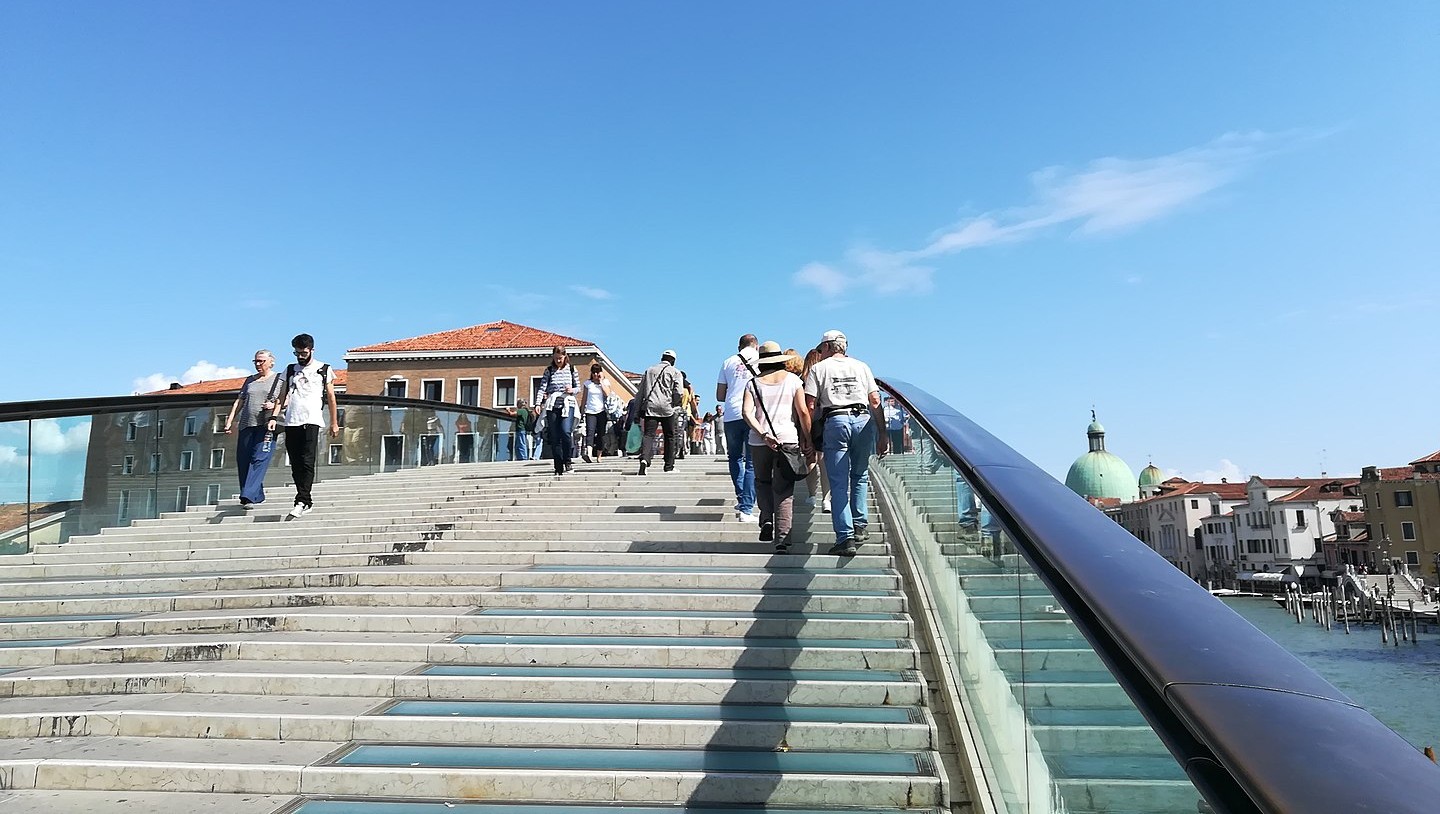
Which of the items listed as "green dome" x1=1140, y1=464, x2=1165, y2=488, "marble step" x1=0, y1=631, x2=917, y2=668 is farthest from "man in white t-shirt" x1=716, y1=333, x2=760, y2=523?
"green dome" x1=1140, y1=464, x2=1165, y2=488

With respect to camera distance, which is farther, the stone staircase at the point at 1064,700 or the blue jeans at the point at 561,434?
the blue jeans at the point at 561,434

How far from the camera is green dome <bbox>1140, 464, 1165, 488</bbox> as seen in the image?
143m

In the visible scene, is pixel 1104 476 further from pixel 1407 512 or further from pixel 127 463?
pixel 127 463

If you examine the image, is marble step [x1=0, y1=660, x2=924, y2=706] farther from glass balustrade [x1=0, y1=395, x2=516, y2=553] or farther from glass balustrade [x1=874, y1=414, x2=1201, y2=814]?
glass balustrade [x1=0, y1=395, x2=516, y2=553]

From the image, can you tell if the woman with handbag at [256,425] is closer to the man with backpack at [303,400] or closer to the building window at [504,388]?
the man with backpack at [303,400]

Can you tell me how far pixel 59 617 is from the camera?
643 cm

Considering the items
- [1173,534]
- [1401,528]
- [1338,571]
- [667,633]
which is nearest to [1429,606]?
[1401,528]

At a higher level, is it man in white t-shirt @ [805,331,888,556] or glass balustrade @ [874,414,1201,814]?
man in white t-shirt @ [805,331,888,556]

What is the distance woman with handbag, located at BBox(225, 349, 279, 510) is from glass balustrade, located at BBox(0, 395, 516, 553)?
73 centimetres

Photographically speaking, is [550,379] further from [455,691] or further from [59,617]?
[455,691]

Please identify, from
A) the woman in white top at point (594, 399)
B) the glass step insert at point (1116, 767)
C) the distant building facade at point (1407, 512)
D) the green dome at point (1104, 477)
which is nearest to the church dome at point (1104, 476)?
the green dome at point (1104, 477)

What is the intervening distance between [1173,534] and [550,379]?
4680 inches

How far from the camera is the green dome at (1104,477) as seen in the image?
13325 centimetres

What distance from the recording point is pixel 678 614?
529 cm
